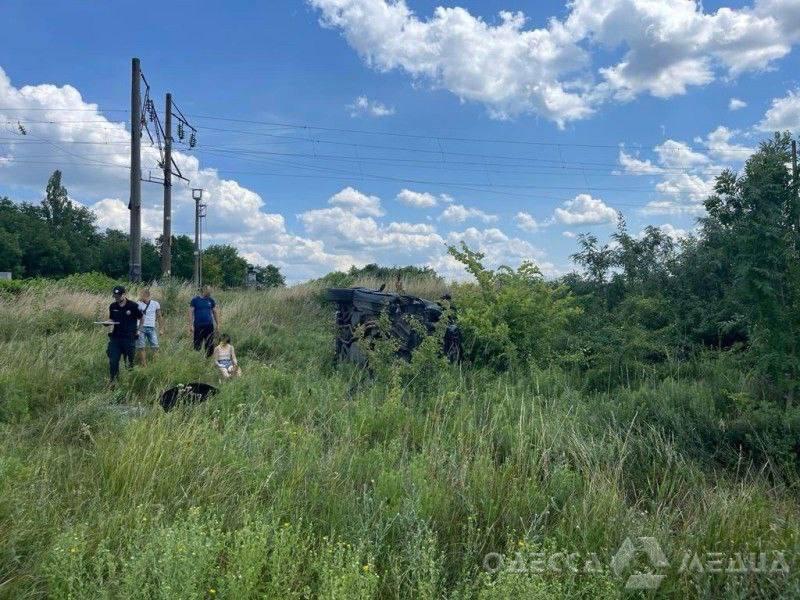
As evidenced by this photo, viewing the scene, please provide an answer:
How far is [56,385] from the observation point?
814 centimetres

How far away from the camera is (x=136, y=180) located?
21.4 meters

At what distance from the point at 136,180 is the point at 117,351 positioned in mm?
13910

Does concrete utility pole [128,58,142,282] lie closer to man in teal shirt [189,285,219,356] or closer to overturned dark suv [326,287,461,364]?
man in teal shirt [189,285,219,356]

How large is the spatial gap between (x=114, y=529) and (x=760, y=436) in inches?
235

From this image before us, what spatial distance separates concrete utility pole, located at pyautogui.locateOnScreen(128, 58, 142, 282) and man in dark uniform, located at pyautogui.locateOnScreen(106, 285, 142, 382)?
37.9 feet

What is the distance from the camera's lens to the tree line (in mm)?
57625

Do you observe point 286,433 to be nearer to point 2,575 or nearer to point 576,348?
point 2,575

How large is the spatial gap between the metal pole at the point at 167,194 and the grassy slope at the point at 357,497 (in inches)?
737

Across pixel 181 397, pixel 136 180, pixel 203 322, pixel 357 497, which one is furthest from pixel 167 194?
pixel 357 497

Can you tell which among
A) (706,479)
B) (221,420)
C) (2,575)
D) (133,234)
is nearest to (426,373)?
(221,420)

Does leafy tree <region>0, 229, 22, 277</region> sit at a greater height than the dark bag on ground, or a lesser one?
greater

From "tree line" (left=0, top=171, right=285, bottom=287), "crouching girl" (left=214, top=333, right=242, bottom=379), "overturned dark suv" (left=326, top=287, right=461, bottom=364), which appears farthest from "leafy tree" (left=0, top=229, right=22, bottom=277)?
"crouching girl" (left=214, top=333, right=242, bottom=379)

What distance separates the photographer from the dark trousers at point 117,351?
934 centimetres

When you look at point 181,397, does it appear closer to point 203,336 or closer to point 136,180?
point 203,336
